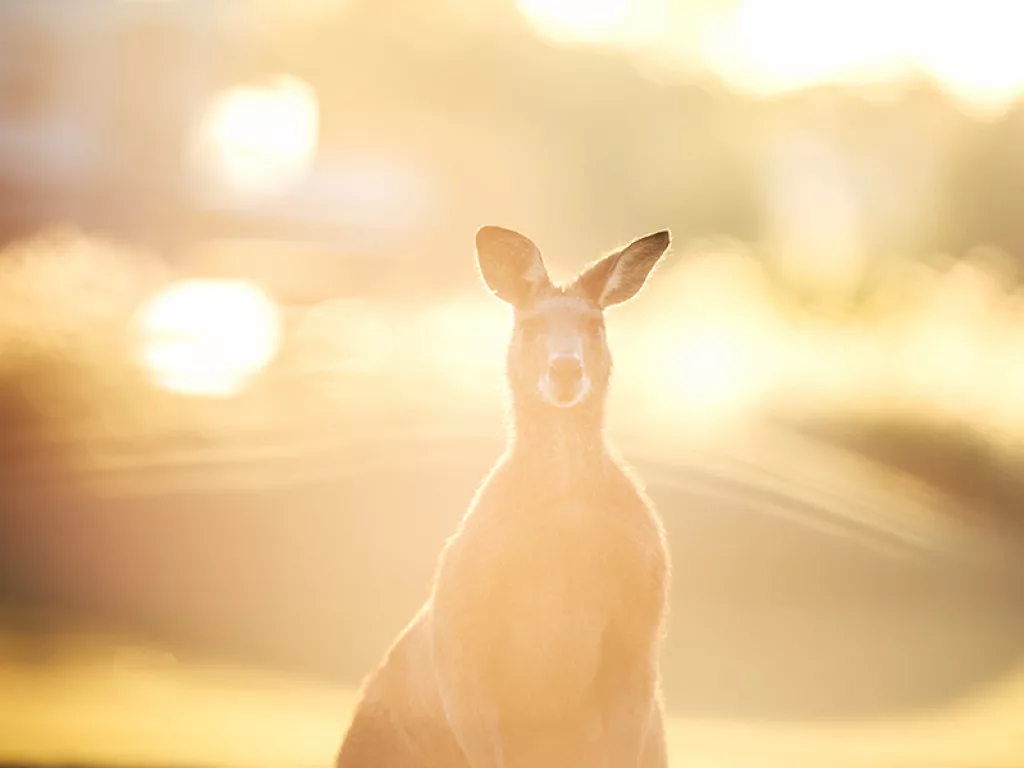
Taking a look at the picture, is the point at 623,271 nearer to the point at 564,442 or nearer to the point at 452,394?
the point at 564,442

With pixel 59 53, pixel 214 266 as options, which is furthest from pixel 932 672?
pixel 59 53

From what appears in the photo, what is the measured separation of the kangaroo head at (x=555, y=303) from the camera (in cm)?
321

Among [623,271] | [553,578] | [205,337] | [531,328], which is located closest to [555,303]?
[531,328]

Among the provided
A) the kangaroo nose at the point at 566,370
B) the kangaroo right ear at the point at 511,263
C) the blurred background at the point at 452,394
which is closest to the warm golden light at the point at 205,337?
the blurred background at the point at 452,394

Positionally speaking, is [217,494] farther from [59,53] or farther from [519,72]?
[519,72]

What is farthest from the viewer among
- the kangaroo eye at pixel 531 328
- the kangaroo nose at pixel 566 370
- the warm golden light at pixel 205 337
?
the warm golden light at pixel 205 337

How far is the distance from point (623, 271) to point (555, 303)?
7.5 inches

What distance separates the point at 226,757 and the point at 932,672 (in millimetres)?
2646

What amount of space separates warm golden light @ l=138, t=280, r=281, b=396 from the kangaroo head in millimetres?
2744

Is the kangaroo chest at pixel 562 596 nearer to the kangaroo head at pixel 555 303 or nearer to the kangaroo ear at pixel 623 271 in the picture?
the kangaroo head at pixel 555 303

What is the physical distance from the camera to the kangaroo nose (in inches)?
124

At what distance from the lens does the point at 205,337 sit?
619 centimetres

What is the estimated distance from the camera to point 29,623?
4.96 meters

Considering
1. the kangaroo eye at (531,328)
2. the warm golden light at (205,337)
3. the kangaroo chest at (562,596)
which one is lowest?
the kangaroo chest at (562,596)
